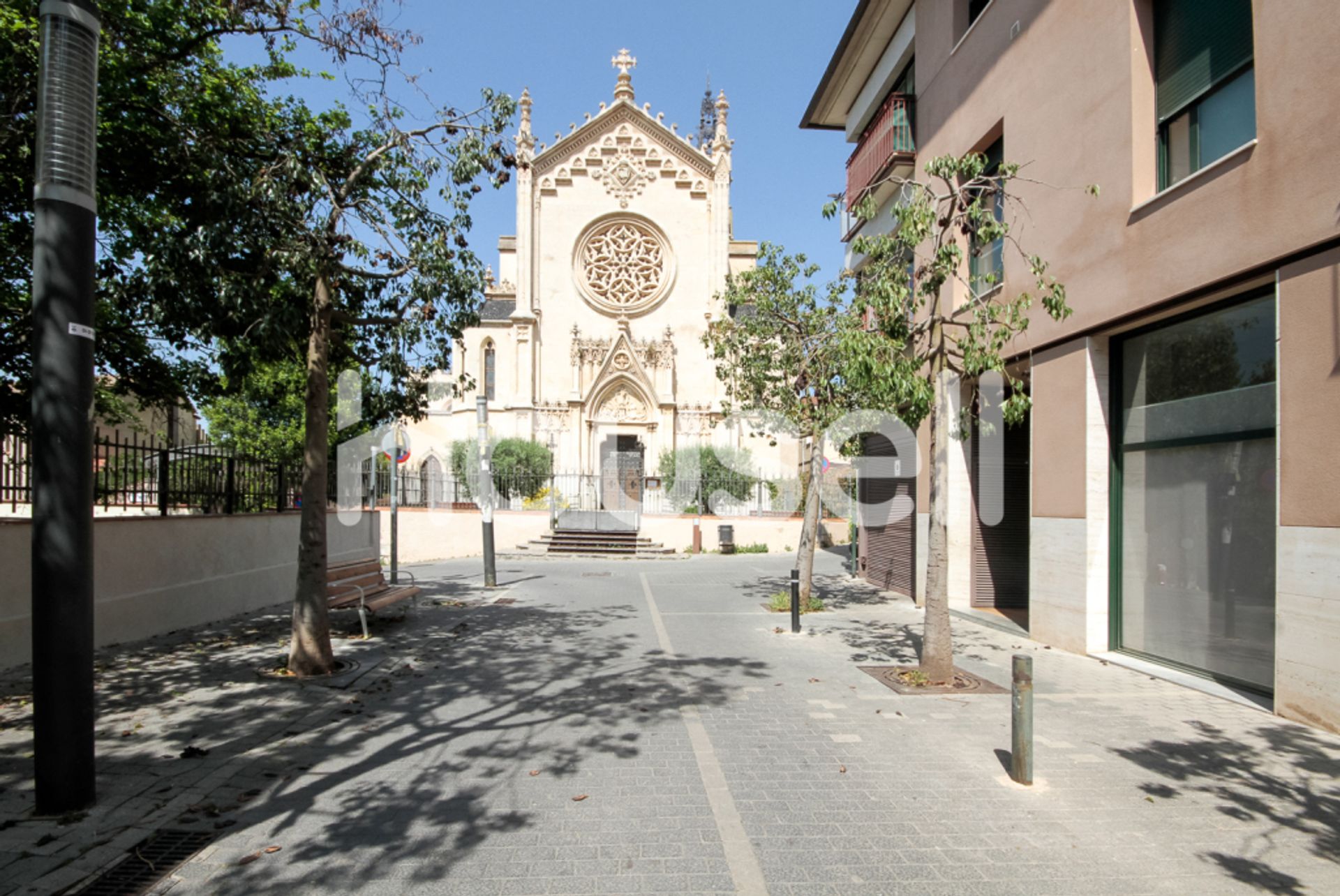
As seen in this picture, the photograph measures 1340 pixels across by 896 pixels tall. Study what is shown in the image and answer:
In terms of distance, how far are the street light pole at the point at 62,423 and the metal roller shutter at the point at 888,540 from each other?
42.0ft

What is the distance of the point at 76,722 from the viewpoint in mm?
4516

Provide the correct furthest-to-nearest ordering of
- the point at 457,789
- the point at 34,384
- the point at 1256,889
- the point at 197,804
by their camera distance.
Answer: the point at 457,789 → the point at 197,804 → the point at 34,384 → the point at 1256,889

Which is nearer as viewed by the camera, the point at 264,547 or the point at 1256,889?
the point at 1256,889

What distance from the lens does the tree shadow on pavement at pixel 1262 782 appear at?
4.23 meters

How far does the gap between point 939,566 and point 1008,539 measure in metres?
6.36

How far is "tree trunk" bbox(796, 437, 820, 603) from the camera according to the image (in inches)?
518

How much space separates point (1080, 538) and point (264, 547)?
11862 millimetres

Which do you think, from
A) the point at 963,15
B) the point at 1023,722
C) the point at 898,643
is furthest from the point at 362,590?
the point at 963,15

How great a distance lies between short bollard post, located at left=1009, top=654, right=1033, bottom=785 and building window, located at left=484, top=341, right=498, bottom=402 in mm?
36136

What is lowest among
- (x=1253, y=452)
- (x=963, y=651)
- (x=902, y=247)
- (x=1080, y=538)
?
(x=963, y=651)

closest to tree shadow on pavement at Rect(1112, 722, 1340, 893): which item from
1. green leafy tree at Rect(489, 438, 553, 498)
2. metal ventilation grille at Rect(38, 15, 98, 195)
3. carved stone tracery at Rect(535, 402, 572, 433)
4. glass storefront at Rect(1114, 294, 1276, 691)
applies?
glass storefront at Rect(1114, 294, 1276, 691)

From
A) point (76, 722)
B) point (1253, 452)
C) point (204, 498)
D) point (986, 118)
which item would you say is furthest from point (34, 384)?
point (986, 118)

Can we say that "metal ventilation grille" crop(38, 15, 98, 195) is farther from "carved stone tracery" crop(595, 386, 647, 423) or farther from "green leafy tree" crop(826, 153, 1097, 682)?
"carved stone tracery" crop(595, 386, 647, 423)

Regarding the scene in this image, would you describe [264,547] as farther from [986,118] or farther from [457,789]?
[986,118]
